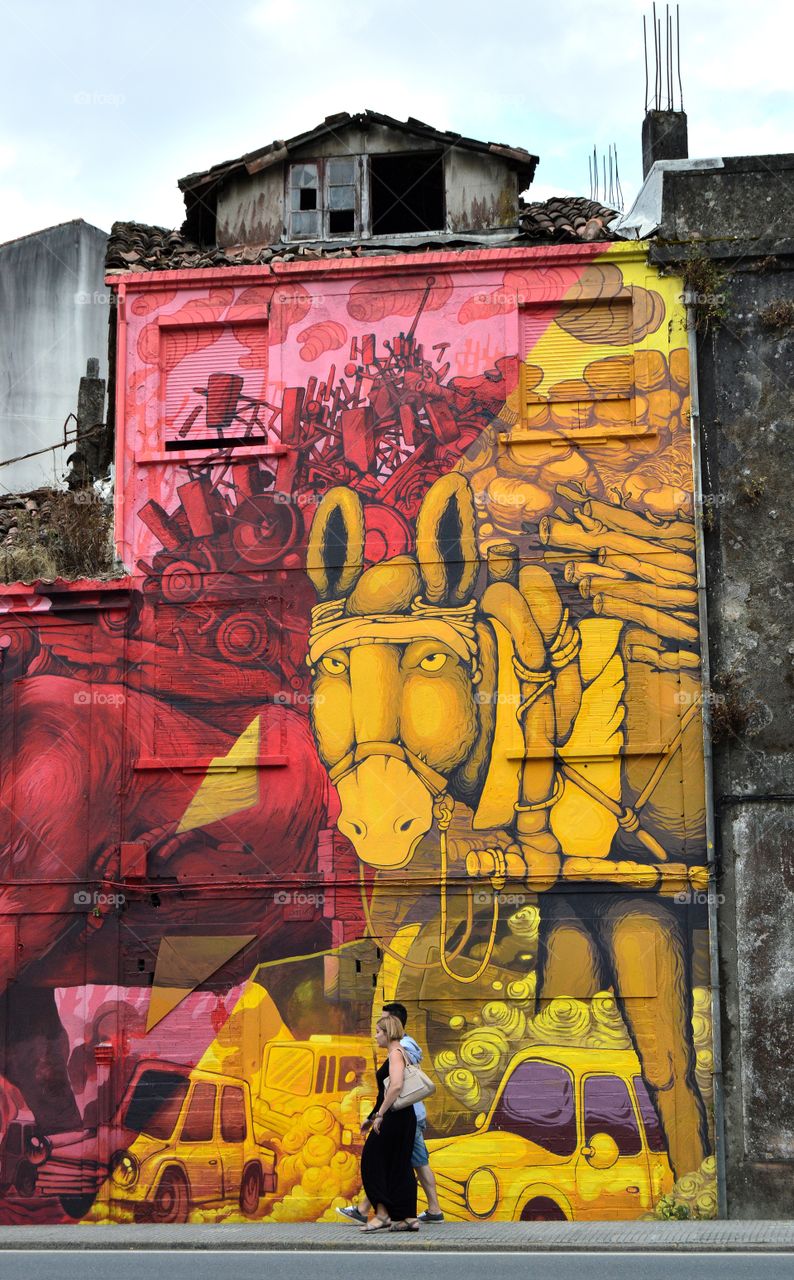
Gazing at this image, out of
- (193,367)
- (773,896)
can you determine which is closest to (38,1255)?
(773,896)

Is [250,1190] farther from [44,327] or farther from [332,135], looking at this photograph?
[44,327]

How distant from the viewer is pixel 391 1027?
14.3m

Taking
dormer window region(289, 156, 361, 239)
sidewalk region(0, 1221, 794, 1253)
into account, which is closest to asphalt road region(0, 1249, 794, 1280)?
sidewalk region(0, 1221, 794, 1253)

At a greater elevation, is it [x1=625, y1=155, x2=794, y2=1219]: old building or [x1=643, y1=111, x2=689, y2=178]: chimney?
[x1=643, y1=111, x2=689, y2=178]: chimney

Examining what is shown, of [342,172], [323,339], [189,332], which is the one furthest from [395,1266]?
[342,172]

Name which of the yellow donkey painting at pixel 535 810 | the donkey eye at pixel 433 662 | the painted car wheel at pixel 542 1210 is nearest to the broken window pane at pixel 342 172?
the yellow donkey painting at pixel 535 810

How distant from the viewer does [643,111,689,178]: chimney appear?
67.3ft

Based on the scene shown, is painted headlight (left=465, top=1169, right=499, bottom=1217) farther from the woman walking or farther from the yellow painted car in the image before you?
the woman walking

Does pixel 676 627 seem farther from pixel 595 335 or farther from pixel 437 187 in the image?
pixel 437 187

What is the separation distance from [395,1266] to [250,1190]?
255 inches

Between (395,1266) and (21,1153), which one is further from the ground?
(395,1266)

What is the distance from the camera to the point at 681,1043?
17.4 m

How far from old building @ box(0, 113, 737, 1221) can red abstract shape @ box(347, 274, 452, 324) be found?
36 mm

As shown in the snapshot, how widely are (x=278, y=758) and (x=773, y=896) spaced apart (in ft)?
17.6
